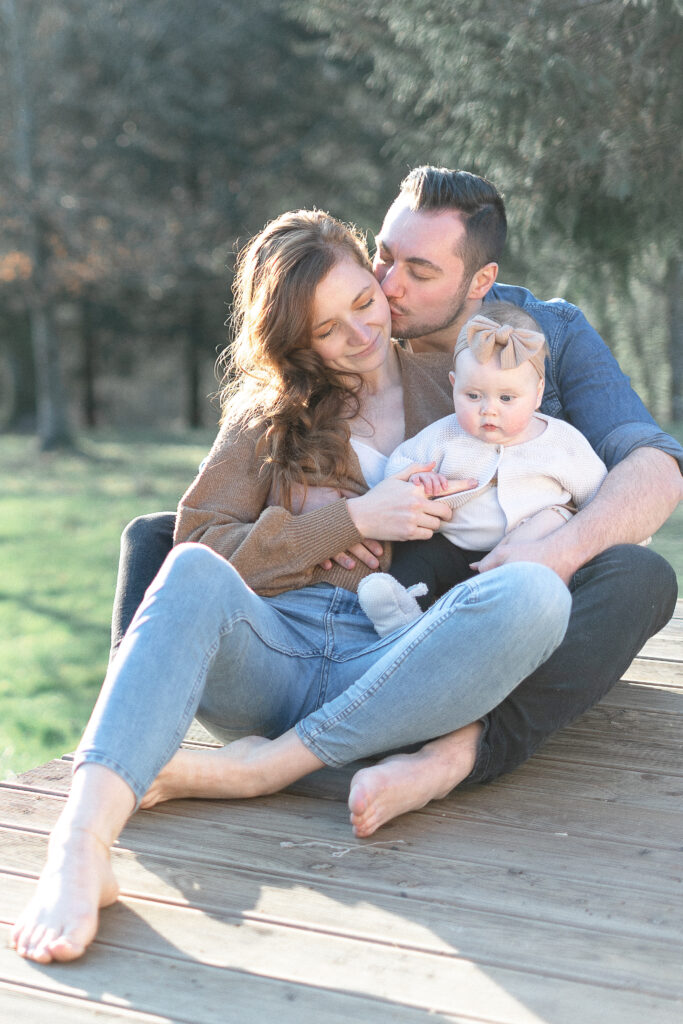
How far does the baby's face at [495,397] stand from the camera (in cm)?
235

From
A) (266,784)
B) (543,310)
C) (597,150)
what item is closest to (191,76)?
(597,150)

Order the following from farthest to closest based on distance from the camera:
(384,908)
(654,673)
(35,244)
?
(35,244), (654,673), (384,908)

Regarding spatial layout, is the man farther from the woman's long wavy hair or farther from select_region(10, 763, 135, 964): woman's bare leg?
select_region(10, 763, 135, 964): woman's bare leg

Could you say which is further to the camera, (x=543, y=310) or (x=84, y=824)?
(x=543, y=310)

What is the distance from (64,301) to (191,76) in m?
4.30

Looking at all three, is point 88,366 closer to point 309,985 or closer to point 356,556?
point 356,556

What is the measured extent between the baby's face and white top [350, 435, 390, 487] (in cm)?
27

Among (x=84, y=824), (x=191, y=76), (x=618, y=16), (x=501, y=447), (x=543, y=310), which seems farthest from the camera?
(x=191, y=76)

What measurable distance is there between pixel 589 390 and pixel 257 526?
0.93 metres

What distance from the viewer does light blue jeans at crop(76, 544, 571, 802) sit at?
1829mm

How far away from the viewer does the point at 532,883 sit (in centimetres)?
184

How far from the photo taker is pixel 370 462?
263 cm

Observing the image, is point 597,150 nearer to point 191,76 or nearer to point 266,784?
point 266,784

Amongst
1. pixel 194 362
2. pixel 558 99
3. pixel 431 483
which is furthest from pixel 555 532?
pixel 194 362
